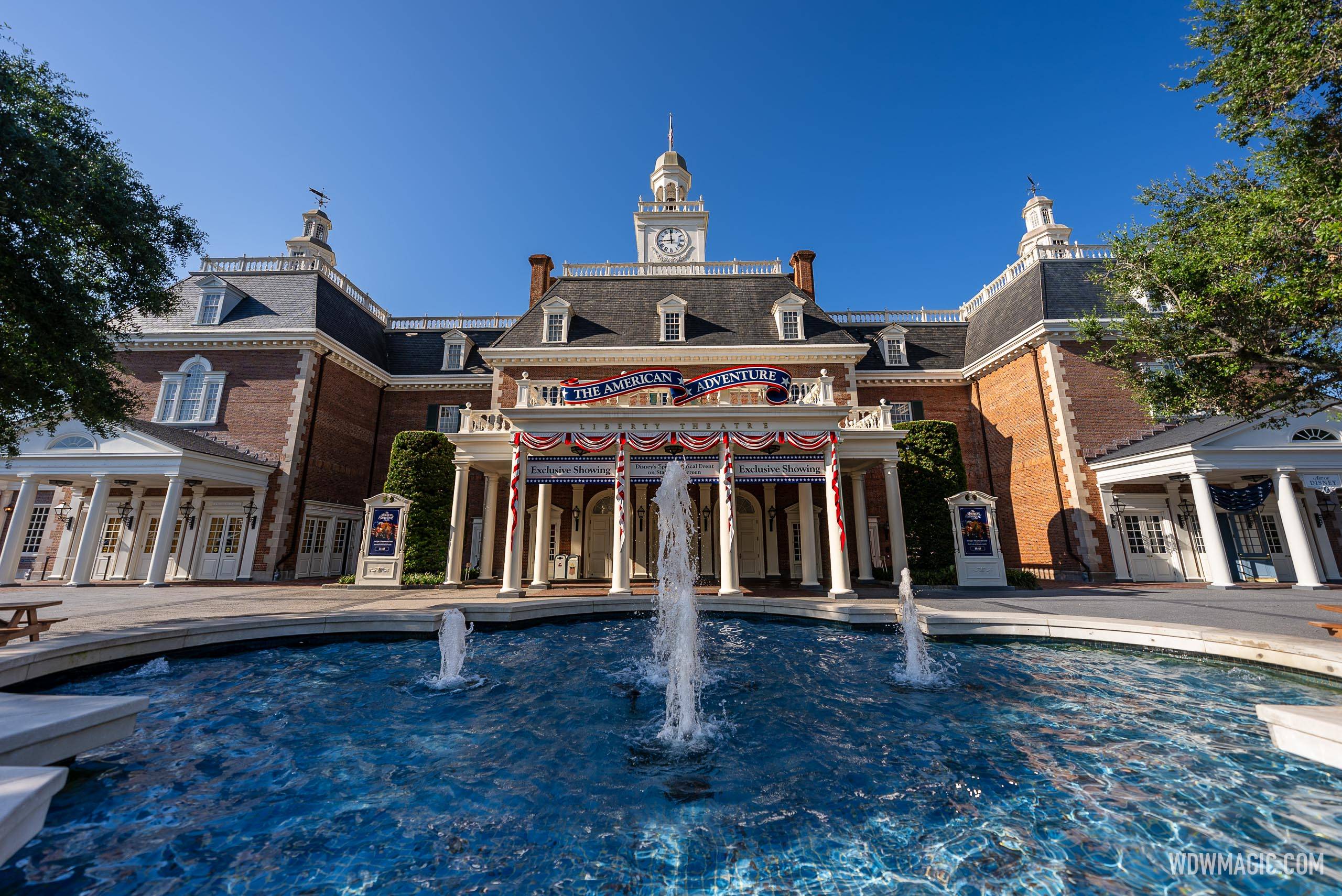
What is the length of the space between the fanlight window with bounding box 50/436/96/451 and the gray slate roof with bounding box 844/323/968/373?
3053cm

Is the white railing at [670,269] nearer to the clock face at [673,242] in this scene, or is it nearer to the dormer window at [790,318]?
the dormer window at [790,318]

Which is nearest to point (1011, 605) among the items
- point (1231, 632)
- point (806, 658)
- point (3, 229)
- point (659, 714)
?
point (1231, 632)

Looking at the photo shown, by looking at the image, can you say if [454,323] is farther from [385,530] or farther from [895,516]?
[895,516]

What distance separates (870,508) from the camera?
23203mm

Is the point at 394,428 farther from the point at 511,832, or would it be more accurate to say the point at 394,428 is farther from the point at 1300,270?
the point at 1300,270

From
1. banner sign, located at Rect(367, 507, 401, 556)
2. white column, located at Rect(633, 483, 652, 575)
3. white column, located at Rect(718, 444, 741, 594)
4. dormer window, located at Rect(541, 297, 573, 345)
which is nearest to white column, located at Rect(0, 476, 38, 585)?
banner sign, located at Rect(367, 507, 401, 556)

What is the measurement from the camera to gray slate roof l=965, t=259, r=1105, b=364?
2072 centimetres

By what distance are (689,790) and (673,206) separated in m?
33.9

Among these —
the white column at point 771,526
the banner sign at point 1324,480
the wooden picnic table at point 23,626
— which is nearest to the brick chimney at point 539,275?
the white column at point 771,526

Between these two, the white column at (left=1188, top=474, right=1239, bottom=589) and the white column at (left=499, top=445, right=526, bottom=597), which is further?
the white column at (left=1188, top=474, right=1239, bottom=589)

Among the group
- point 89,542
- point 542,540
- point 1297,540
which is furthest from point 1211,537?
point 89,542

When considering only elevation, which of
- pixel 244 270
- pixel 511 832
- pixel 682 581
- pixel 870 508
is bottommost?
pixel 511 832

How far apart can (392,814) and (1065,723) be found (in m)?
6.83

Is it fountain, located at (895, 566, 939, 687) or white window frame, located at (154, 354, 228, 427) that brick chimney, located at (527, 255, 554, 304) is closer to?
white window frame, located at (154, 354, 228, 427)
